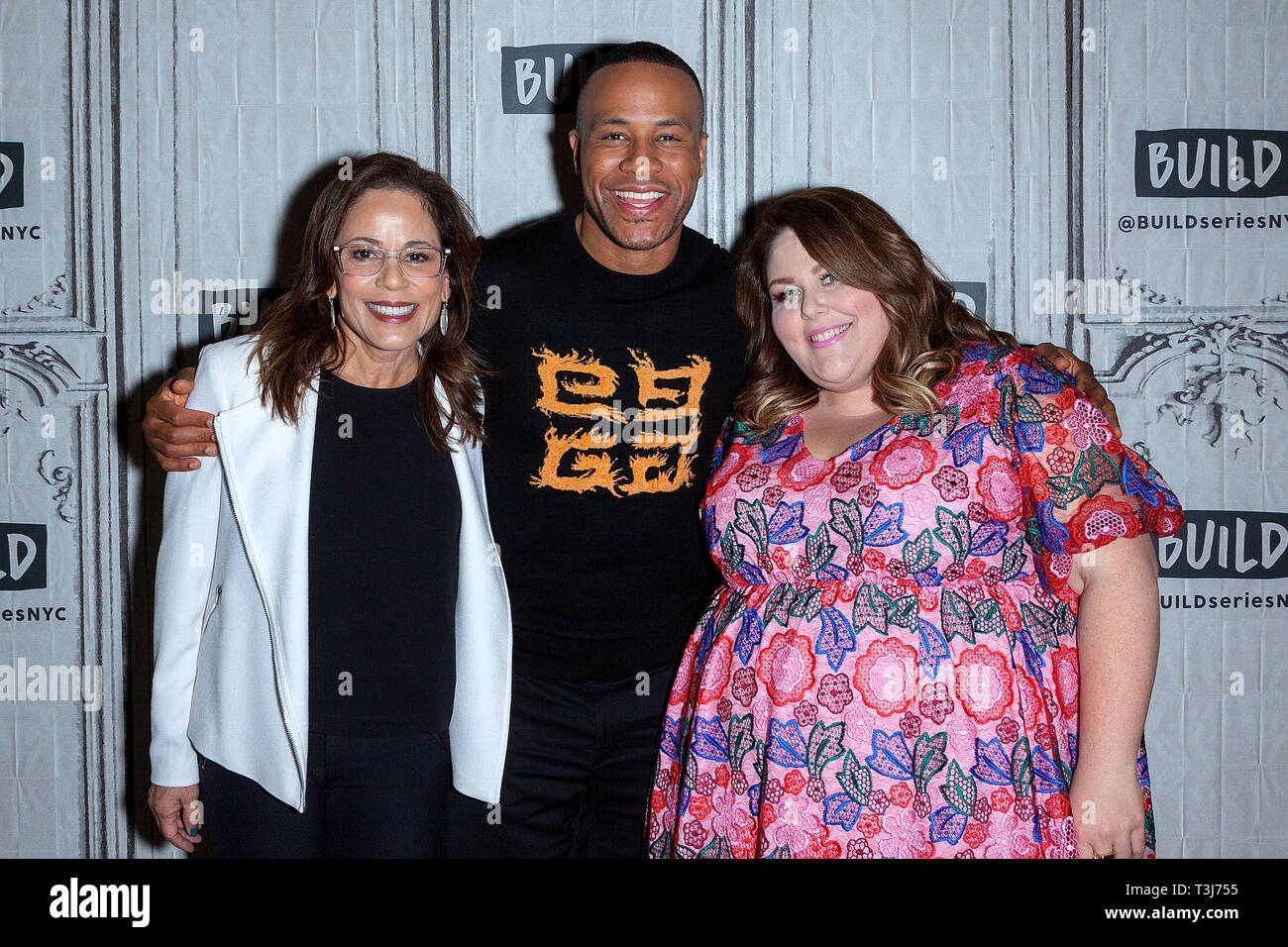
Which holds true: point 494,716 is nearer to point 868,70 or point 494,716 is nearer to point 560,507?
point 560,507

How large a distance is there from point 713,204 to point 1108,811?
1728 mm

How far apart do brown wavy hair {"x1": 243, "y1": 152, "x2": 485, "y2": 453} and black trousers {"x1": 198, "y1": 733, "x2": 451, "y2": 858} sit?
1.76ft

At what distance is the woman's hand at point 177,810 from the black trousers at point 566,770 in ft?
1.43

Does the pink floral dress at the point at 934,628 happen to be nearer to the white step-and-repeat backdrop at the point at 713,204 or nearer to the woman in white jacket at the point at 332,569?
the woman in white jacket at the point at 332,569

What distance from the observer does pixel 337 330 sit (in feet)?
5.71

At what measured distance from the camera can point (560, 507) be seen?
6.07ft

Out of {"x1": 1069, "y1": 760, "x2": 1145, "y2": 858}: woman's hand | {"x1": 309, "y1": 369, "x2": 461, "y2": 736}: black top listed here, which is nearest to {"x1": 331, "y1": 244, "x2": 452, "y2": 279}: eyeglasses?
{"x1": 309, "y1": 369, "x2": 461, "y2": 736}: black top

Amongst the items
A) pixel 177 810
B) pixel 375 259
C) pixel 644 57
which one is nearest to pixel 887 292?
pixel 644 57

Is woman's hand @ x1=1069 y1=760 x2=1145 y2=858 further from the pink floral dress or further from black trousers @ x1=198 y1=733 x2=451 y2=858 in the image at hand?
black trousers @ x1=198 y1=733 x2=451 y2=858
